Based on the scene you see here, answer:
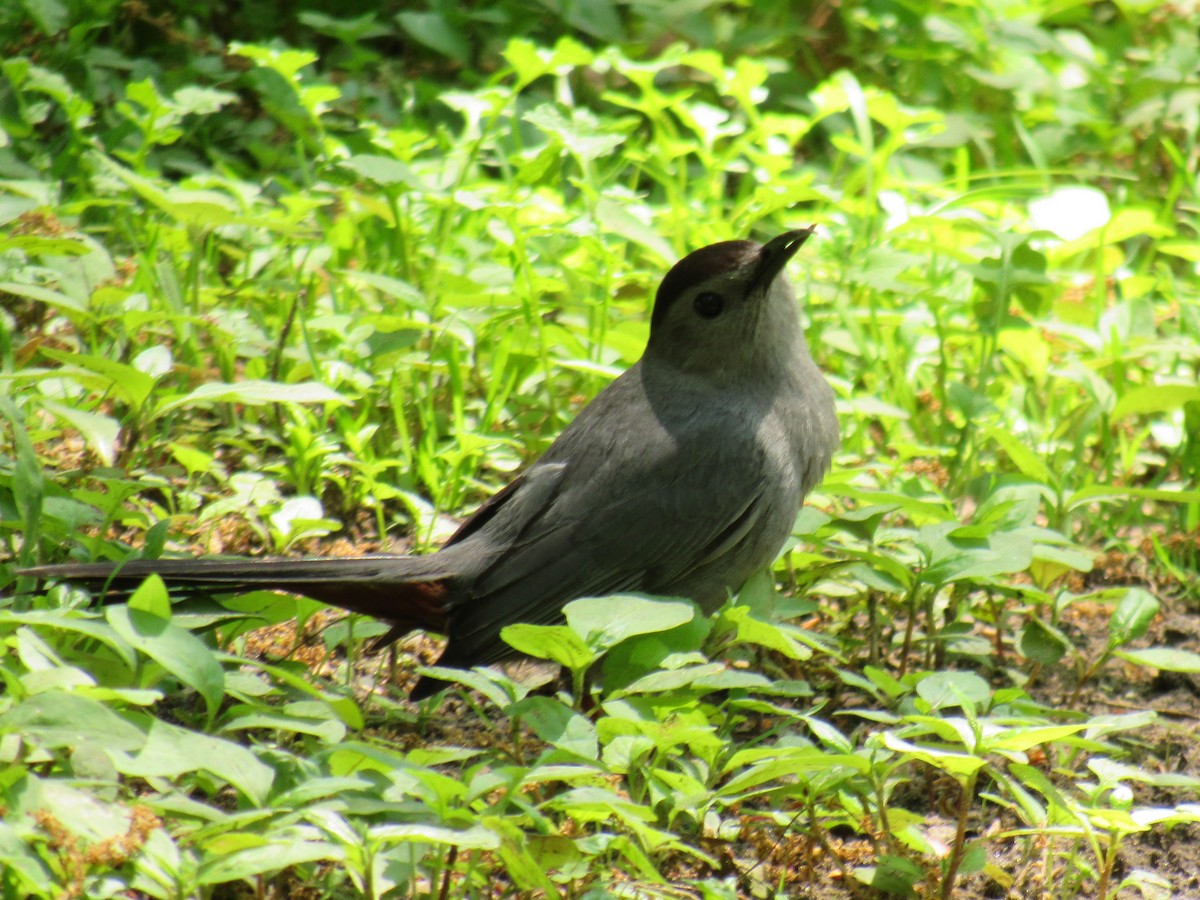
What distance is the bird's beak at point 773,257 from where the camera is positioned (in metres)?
3.55

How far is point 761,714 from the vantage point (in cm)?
334

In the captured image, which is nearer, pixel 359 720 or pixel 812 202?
pixel 359 720

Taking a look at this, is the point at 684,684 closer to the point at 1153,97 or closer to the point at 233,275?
the point at 233,275

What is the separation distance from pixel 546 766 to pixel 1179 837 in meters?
1.47

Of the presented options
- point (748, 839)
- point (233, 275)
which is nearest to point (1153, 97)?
point (233, 275)

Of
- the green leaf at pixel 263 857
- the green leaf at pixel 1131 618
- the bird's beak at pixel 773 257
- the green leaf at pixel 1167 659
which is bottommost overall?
the green leaf at pixel 1131 618

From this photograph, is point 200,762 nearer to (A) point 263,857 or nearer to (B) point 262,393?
(A) point 263,857

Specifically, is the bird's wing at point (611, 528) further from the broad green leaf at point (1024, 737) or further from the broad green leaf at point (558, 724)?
the broad green leaf at point (1024, 737)

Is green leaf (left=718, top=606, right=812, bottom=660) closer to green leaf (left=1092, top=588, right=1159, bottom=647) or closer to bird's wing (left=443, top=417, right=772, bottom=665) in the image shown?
bird's wing (left=443, top=417, right=772, bottom=665)

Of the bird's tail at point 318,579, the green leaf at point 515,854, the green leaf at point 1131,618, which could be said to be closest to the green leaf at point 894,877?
the green leaf at point 515,854

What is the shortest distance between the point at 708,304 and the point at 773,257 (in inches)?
8.2

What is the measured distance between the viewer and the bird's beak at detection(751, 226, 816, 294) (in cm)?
355

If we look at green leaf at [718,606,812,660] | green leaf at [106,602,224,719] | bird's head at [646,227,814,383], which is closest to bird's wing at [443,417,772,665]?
bird's head at [646,227,814,383]

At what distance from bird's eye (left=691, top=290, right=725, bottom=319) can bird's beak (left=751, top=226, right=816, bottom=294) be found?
0.10 m
